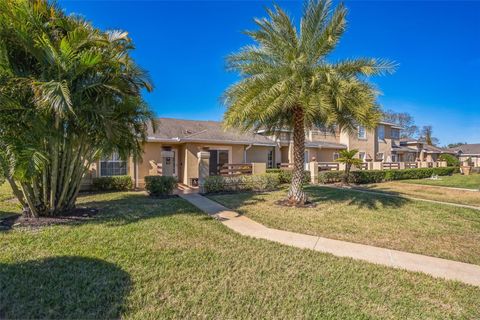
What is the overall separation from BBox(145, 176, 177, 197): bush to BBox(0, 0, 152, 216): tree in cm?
373

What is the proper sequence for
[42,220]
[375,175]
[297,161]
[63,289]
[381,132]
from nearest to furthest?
[63,289] < [42,220] < [297,161] < [375,175] < [381,132]

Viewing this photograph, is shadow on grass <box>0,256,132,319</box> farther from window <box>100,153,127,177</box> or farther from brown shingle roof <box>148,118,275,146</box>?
window <box>100,153,127,177</box>

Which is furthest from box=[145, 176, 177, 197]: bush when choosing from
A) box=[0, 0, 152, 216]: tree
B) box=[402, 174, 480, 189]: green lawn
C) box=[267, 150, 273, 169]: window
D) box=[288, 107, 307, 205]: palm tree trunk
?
box=[402, 174, 480, 189]: green lawn

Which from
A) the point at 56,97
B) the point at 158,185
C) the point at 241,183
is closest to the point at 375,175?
the point at 241,183

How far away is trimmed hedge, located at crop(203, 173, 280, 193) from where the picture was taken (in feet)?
45.5

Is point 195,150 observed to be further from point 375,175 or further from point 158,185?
point 375,175

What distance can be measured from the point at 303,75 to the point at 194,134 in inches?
395

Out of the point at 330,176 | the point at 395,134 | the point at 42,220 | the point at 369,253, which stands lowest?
the point at 369,253

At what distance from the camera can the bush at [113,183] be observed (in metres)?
14.2

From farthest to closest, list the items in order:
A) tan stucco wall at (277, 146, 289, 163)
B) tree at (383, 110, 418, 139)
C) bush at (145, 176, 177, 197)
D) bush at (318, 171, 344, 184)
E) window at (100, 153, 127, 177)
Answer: tree at (383, 110, 418, 139) → tan stucco wall at (277, 146, 289, 163) → bush at (318, 171, 344, 184) → window at (100, 153, 127, 177) → bush at (145, 176, 177, 197)

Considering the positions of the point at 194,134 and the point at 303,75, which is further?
the point at 194,134

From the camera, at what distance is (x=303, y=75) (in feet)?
30.4

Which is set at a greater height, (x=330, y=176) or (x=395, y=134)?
(x=395, y=134)

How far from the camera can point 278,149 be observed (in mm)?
23031
